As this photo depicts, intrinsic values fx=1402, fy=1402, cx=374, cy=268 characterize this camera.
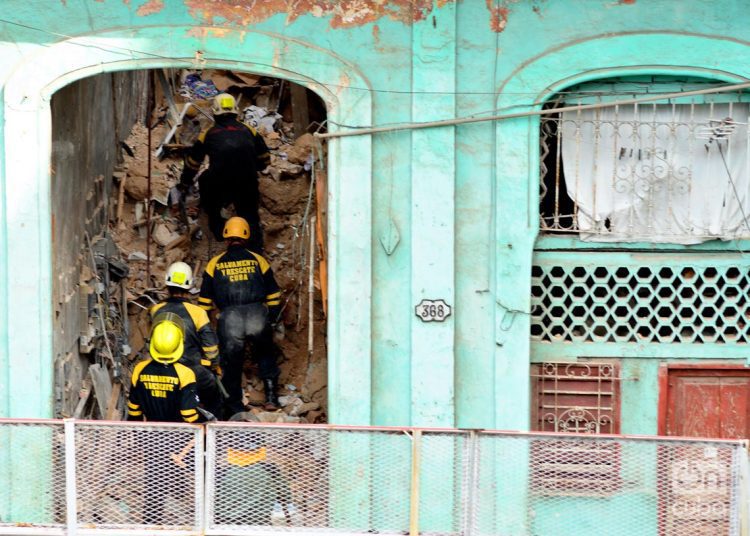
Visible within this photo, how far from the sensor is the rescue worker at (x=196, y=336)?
40.8 ft

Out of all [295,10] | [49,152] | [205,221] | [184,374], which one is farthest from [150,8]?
[205,221]

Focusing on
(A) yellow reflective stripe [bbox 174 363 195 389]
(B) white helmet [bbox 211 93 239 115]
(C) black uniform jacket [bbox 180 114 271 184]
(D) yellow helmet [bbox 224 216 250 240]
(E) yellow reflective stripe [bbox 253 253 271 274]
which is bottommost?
(A) yellow reflective stripe [bbox 174 363 195 389]

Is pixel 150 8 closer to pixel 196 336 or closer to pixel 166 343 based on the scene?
pixel 166 343

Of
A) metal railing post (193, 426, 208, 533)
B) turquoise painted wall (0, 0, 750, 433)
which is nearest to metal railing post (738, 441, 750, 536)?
turquoise painted wall (0, 0, 750, 433)

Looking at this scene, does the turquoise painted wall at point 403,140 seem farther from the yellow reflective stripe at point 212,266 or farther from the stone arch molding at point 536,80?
the yellow reflective stripe at point 212,266

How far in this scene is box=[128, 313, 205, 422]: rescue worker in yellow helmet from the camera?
1134 centimetres

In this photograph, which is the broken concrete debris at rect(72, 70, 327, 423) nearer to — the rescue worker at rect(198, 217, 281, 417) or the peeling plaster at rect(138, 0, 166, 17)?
the rescue worker at rect(198, 217, 281, 417)

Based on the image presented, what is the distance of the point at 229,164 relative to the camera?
45.5 ft

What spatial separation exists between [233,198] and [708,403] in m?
5.48

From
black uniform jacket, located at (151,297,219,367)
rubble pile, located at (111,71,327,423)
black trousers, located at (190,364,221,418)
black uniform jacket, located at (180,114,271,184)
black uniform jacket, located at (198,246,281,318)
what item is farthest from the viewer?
rubble pile, located at (111,71,327,423)

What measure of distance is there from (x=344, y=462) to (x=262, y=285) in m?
3.37

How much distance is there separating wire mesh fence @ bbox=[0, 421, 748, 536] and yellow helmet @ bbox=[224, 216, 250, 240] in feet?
11.8

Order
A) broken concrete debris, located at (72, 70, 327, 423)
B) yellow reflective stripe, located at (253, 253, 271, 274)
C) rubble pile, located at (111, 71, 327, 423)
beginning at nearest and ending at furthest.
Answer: yellow reflective stripe, located at (253, 253, 271, 274) → broken concrete debris, located at (72, 70, 327, 423) → rubble pile, located at (111, 71, 327, 423)

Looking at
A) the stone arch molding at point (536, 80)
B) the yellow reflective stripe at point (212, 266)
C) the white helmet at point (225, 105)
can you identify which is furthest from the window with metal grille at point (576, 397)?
the white helmet at point (225, 105)
